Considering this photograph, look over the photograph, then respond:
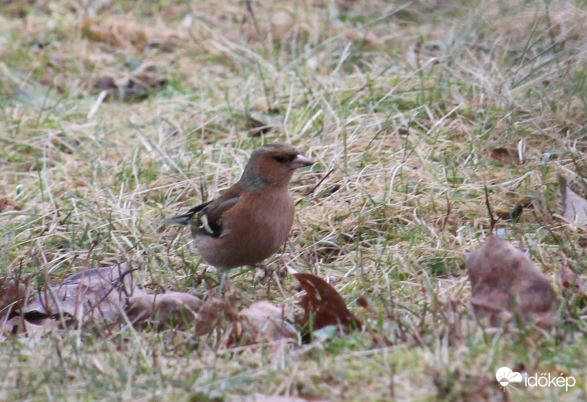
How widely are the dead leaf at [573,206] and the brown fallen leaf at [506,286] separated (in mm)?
961

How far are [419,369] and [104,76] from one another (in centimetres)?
509

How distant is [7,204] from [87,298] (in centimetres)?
158

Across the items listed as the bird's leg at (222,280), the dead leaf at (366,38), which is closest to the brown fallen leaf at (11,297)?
the bird's leg at (222,280)

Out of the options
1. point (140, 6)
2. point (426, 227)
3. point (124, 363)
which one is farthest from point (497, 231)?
point (140, 6)

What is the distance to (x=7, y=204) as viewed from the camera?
5566mm

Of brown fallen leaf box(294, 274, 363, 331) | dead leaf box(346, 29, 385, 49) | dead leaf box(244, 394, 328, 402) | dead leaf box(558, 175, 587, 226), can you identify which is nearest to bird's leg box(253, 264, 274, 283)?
brown fallen leaf box(294, 274, 363, 331)

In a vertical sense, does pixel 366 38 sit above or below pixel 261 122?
above

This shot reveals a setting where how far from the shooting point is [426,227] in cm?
465

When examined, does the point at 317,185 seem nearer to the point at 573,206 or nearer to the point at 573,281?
the point at 573,206

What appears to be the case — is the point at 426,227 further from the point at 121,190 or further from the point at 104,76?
the point at 104,76

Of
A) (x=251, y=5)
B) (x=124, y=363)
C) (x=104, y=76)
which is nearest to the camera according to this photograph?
(x=124, y=363)

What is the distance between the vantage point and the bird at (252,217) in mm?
4398
